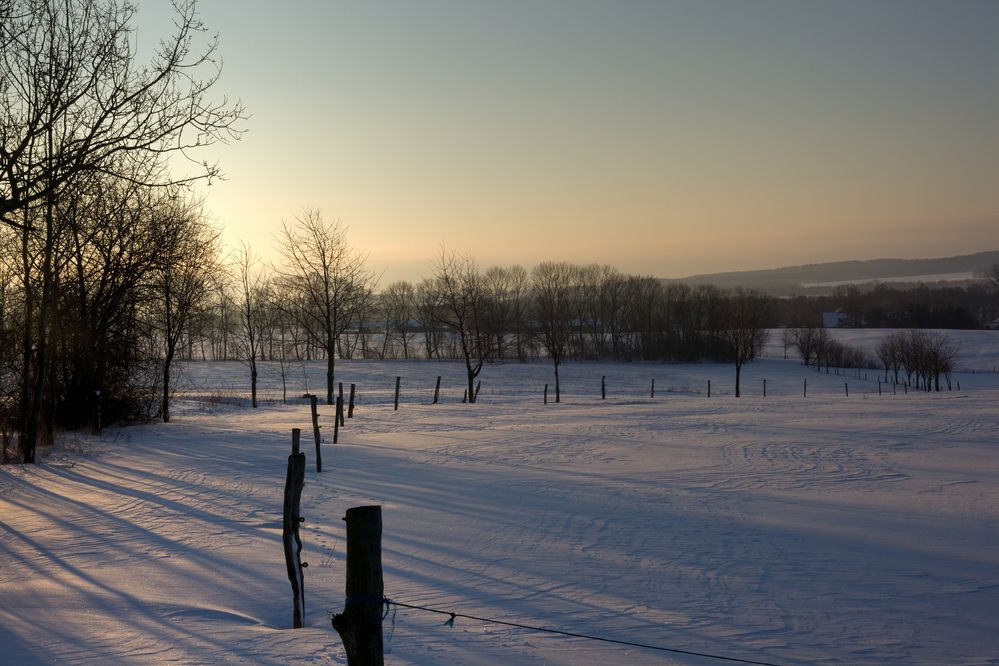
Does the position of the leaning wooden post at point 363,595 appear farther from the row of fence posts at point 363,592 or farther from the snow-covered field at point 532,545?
the snow-covered field at point 532,545

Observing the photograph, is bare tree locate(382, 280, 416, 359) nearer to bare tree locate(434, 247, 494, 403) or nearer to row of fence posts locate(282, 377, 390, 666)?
bare tree locate(434, 247, 494, 403)

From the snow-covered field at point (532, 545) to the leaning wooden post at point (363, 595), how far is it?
8.01ft

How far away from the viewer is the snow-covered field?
659cm

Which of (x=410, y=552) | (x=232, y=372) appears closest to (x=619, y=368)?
(x=232, y=372)

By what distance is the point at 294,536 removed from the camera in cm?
744

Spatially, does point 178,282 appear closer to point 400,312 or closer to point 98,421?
point 98,421

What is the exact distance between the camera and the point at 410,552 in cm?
980

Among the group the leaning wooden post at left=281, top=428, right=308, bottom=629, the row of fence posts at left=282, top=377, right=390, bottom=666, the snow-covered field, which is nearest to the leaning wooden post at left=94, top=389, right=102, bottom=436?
the snow-covered field

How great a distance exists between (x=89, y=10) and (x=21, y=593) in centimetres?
741

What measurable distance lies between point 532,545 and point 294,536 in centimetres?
380

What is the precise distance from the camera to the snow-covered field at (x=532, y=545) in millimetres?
6594

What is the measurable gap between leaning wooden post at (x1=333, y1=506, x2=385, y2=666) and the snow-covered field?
8.01 feet


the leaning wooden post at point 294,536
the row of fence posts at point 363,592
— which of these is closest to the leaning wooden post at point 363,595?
the row of fence posts at point 363,592

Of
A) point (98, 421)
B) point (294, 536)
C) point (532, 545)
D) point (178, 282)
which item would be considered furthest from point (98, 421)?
Answer: point (294, 536)
